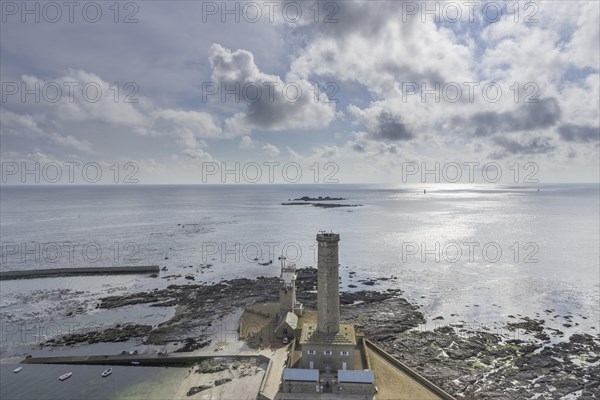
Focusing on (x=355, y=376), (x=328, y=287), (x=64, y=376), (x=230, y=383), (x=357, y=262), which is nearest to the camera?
(x=355, y=376)

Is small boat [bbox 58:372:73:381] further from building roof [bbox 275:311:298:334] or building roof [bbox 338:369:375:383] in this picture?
building roof [bbox 338:369:375:383]

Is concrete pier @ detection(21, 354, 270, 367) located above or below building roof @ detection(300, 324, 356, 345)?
below

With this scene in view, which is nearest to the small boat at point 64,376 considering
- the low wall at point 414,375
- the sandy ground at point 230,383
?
the sandy ground at point 230,383

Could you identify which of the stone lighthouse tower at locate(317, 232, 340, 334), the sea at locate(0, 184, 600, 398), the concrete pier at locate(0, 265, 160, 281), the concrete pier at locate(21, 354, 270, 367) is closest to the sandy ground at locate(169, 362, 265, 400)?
the concrete pier at locate(21, 354, 270, 367)

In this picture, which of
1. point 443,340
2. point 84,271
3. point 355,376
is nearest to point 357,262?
point 443,340

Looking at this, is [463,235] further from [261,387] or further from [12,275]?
[12,275]

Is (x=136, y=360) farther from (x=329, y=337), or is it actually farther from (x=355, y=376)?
(x=355, y=376)
